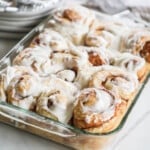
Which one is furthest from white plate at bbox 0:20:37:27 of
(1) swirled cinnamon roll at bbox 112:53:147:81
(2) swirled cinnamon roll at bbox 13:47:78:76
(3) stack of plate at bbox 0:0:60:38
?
(1) swirled cinnamon roll at bbox 112:53:147:81

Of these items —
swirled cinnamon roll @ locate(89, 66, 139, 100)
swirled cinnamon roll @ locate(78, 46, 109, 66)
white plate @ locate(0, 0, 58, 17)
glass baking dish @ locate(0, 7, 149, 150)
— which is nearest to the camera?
glass baking dish @ locate(0, 7, 149, 150)

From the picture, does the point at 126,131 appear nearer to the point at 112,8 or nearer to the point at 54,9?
the point at 54,9

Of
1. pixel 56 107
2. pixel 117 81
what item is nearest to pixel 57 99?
pixel 56 107

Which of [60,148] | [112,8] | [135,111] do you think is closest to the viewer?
[60,148]

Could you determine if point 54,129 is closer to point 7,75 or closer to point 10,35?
point 7,75

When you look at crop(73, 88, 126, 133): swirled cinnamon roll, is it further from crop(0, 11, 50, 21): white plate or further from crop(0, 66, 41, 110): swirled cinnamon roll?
crop(0, 11, 50, 21): white plate

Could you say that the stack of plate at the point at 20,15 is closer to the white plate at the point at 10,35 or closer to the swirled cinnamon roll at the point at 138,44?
the white plate at the point at 10,35

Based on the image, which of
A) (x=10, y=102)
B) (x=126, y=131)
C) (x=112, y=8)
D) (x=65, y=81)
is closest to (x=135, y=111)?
(x=126, y=131)
